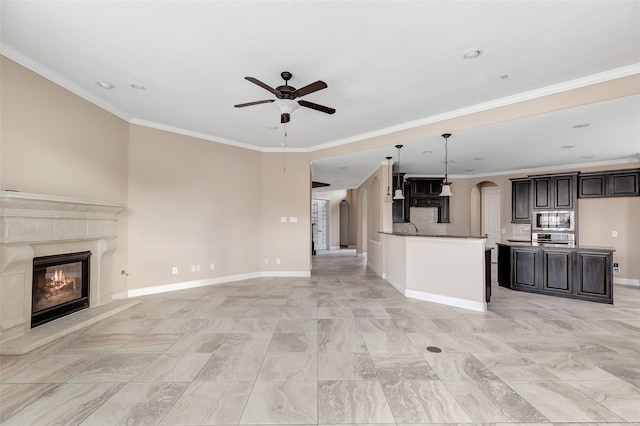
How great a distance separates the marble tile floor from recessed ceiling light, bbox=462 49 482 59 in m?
3.04

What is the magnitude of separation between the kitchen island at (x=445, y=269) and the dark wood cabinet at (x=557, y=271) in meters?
1.76

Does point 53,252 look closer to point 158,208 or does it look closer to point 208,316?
point 158,208

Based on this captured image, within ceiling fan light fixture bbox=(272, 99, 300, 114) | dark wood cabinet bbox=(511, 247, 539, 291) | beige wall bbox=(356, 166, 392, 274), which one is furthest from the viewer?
beige wall bbox=(356, 166, 392, 274)

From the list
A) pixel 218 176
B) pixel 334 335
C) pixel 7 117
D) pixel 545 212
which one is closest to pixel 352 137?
pixel 218 176

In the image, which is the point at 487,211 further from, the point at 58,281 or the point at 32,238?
the point at 32,238

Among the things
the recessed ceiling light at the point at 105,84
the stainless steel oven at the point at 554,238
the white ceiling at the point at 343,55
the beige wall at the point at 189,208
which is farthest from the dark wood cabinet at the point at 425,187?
the recessed ceiling light at the point at 105,84

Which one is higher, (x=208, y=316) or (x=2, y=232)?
(x=2, y=232)

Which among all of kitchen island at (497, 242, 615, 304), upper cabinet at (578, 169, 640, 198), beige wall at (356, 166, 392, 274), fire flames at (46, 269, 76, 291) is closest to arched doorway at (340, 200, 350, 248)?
beige wall at (356, 166, 392, 274)

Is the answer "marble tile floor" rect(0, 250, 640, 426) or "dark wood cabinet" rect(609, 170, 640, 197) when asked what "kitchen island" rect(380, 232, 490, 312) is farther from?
"dark wood cabinet" rect(609, 170, 640, 197)

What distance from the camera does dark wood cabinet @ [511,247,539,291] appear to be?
17.6 feet

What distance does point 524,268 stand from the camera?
216 inches

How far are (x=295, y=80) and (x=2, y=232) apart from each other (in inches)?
139

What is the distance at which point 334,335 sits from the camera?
10.7 ft

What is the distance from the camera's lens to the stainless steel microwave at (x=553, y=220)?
23.0ft
